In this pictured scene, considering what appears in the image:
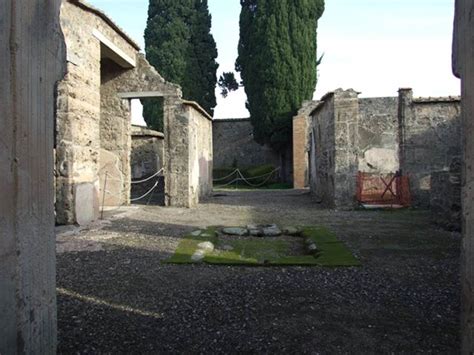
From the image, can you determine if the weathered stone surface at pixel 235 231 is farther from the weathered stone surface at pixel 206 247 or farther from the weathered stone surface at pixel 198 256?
the weathered stone surface at pixel 198 256

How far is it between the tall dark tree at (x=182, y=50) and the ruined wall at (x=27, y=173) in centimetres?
2159

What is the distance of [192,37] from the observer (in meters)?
25.1

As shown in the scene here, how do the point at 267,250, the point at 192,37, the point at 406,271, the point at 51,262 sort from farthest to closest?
the point at 192,37 → the point at 267,250 → the point at 406,271 → the point at 51,262

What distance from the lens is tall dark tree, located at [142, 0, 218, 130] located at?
24016 mm

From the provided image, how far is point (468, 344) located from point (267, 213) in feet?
26.0

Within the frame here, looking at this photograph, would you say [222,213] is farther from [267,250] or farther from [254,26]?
[254,26]

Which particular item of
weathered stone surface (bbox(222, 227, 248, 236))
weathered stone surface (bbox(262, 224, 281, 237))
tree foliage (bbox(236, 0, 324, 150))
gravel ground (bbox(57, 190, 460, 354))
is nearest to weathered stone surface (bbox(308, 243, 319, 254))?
gravel ground (bbox(57, 190, 460, 354))

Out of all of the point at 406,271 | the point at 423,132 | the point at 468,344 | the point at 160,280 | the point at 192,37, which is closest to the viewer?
the point at 468,344

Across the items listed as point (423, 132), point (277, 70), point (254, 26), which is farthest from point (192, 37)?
point (423, 132)

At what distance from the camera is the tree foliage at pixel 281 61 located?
21688 millimetres

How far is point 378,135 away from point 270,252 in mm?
6612

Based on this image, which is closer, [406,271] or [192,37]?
[406,271]

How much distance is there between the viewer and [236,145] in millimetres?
25828

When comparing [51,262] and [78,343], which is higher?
[51,262]
